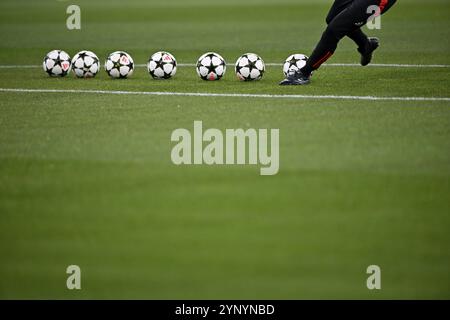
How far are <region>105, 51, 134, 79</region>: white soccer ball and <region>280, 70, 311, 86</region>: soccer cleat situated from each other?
3183 mm

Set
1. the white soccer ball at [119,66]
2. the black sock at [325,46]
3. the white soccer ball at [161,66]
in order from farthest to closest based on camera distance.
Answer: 1. the white soccer ball at [119,66]
2. the white soccer ball at [161,66]
3. the black sock at [325,46]

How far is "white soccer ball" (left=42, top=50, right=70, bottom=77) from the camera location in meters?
18.1

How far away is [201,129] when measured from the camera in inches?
461

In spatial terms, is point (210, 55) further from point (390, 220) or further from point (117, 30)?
point (117, 30)

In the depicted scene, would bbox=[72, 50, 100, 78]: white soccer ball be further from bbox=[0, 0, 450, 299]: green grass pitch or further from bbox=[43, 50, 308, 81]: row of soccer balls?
bbox=[0, 0, 450, 299]: green grass pitch

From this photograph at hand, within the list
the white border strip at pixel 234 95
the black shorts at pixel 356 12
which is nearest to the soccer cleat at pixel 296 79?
the black shorts at pixel 356 12

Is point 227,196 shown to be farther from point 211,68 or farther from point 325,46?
point 211,68

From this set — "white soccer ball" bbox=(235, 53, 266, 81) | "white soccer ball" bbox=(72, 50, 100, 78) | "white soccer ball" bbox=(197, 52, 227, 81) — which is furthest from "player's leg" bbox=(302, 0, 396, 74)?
"white soccer ball" bbox=(72, 50, 100, 78)

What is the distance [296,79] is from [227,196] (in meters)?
7.43

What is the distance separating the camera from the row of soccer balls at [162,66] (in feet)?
54.9

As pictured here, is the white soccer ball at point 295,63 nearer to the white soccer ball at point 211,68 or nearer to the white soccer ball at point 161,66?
the white soccer ball at point 211,68

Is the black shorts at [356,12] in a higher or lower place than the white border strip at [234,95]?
higher

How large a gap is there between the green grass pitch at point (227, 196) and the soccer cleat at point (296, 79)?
1.11 ft

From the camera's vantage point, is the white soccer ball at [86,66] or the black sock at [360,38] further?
the white soccer ball at [86,66]
